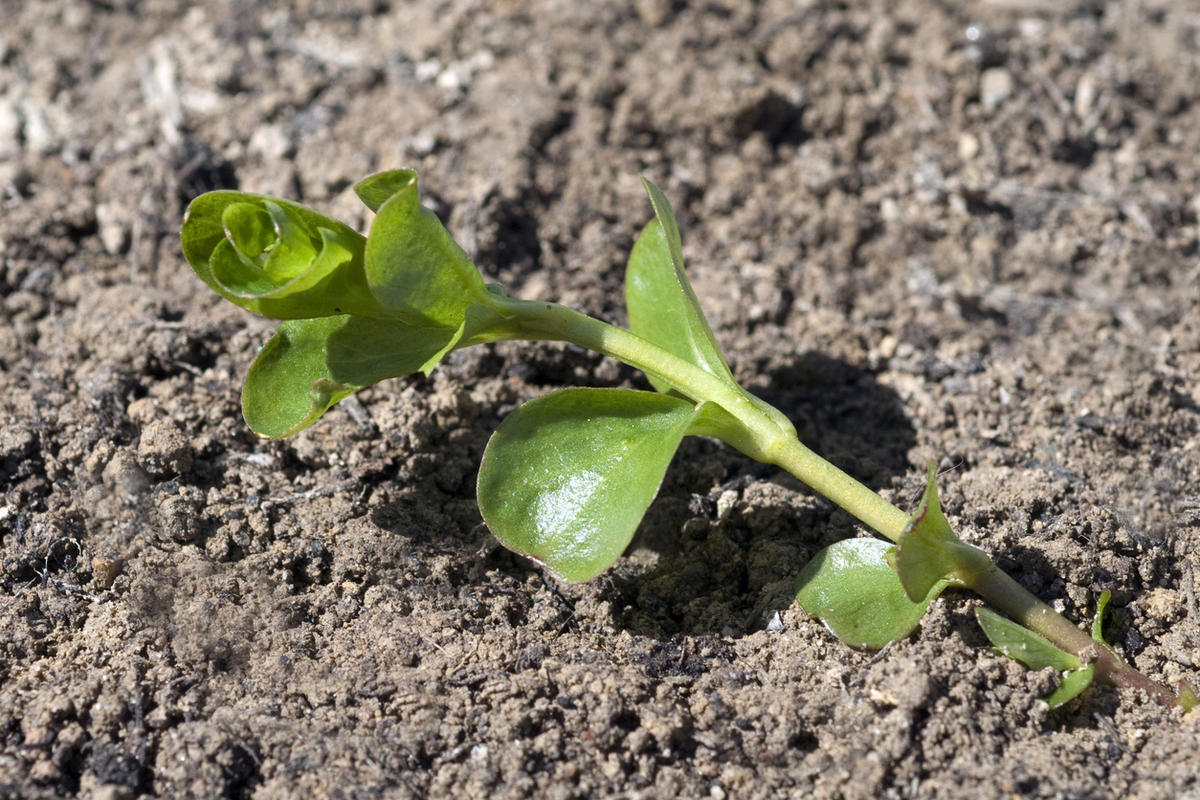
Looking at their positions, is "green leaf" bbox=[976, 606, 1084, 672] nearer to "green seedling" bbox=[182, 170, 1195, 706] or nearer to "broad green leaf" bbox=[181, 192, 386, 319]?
"green seedling" bbox=[182, 170, 1195, 706]

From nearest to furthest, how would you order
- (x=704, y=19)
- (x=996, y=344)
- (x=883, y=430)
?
(x=883, y=430) → (x=996, y=344) → (x=704, y=19)

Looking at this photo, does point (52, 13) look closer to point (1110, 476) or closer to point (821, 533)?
point (821, 533)

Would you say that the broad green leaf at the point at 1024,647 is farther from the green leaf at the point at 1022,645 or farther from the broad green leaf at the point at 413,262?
the broad green leaf at the point at 413,262

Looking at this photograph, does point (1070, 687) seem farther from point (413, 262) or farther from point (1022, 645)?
point (413, 262)

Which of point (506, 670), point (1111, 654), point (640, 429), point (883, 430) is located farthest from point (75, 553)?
point (1111, 654)

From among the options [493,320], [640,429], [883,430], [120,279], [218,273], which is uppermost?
[218,273]

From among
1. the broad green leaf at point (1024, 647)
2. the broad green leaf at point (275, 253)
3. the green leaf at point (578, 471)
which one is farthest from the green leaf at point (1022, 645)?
the broad green leaf at point (275, 253)

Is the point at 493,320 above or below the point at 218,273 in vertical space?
below

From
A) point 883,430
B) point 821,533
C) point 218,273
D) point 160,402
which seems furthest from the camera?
point 883,430
